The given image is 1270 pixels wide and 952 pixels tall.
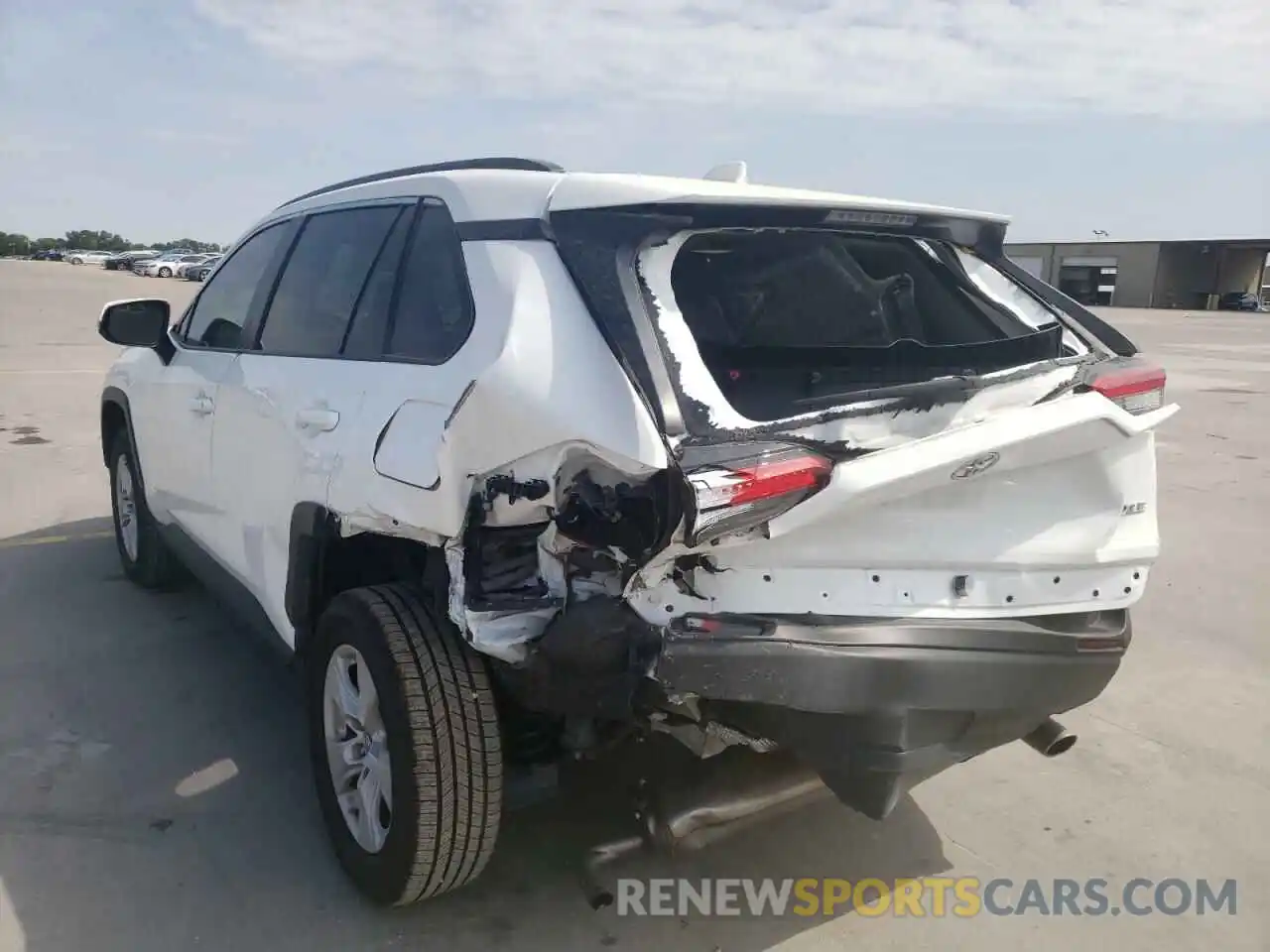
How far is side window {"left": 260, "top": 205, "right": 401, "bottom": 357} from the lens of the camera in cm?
317

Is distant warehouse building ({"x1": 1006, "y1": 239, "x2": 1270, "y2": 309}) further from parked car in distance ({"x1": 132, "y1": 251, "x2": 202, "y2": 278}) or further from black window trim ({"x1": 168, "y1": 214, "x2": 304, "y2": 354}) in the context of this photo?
black window trim ({"x1": 168, "y1": 214, "x2": 304, "y2": 354})

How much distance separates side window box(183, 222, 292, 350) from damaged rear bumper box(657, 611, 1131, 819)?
8.23ft

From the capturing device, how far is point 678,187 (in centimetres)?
251

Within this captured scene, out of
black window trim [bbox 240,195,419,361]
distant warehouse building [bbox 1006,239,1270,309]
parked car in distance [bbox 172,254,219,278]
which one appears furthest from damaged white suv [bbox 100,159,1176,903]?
distant warehouse building [bbox 1006,239,1270,309]

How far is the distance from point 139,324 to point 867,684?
3594 mm

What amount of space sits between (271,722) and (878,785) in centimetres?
234

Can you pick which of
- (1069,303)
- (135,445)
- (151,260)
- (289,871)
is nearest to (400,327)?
(289,871)

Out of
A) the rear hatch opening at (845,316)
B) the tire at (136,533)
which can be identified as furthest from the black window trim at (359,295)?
the tire at (136,533)

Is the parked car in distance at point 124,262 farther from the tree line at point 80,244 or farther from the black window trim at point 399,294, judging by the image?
the black window trim at point 399,294

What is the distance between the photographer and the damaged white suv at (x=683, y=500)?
221 cm

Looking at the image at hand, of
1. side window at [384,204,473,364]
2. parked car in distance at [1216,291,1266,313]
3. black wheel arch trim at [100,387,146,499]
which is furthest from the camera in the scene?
parked car in distance at [1216,291,1266,313]

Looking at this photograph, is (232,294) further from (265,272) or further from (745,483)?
(745,483)

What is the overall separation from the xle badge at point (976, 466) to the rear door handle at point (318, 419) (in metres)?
1.61

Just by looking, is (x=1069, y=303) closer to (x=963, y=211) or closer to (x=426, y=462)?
(x=963, y=211)
